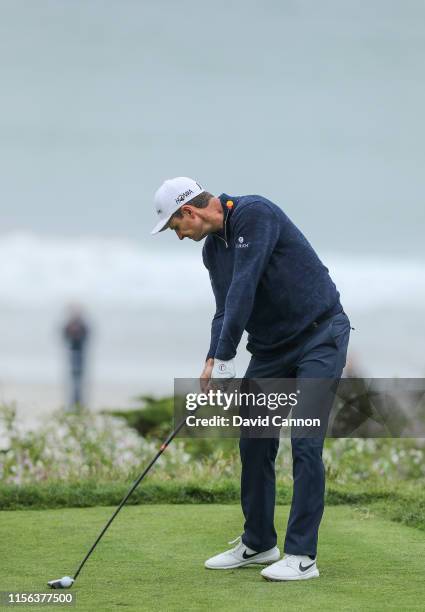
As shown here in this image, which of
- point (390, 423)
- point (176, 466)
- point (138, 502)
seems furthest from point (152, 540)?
point (390, 423)

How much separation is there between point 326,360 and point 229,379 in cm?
48

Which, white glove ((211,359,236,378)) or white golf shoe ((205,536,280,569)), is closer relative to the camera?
white glove ((211,359,236,378))

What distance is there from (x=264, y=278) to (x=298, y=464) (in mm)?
881

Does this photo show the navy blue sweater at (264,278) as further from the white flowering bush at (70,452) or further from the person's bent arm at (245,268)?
the white flowering bush at (70,452)

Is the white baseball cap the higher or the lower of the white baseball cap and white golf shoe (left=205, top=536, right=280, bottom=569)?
the higher

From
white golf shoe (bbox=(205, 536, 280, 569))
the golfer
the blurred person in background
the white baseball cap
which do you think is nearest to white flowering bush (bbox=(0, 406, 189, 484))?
white golf shoe (bbox=(205, 536, 280, 569))

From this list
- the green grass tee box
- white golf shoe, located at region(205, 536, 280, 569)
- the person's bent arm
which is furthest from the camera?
white golf shoe, located at region(205, 536, 280, 569)

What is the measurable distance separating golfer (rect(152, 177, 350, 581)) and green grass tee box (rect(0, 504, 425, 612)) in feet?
0.87

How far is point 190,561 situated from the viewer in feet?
20.1

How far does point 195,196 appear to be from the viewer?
5633 mm

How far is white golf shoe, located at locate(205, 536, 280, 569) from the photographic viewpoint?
595 centimetres

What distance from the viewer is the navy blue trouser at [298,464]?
5582mm

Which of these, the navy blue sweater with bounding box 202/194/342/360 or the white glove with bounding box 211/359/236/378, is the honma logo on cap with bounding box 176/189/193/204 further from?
the white glove with bounding box 211/359/236/378

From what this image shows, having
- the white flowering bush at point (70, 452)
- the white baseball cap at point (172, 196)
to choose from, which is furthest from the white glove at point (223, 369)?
the white flowering bush at point (70, 452)
